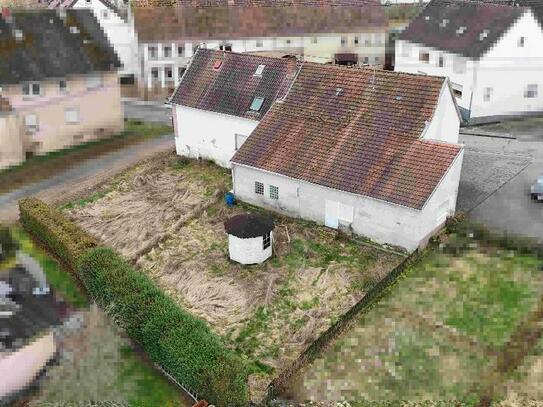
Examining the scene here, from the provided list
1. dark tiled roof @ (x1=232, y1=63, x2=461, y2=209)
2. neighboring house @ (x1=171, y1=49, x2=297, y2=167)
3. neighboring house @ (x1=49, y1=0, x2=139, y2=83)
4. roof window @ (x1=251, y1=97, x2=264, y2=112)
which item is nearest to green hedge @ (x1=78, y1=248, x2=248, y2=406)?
dark tiled roof @ (x1=232, y1=63, x2=461, y2=209)

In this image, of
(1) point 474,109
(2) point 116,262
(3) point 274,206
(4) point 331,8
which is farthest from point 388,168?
(4) point 331,8

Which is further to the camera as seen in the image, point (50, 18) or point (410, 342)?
point (50, 18)

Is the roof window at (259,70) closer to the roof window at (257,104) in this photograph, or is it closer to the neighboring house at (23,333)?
the roof window at (257,104)

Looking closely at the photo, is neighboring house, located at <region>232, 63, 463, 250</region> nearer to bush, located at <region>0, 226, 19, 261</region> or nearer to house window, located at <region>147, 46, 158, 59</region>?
bush, located at <region>0, 226, 19, 261</region>

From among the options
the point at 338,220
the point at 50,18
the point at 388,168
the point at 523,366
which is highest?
the point at 50,18

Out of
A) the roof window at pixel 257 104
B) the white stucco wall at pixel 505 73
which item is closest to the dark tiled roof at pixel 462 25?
the white stucco wall at pixel 505 73

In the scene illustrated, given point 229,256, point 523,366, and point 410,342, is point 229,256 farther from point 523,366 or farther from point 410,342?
point 523,366
